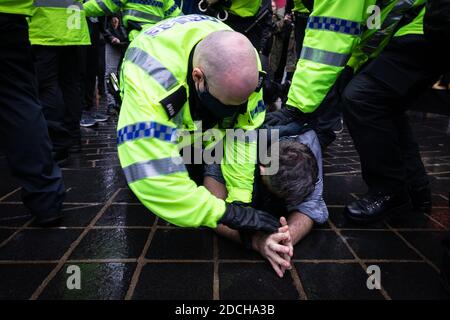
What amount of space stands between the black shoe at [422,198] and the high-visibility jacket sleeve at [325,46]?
0.95 metres

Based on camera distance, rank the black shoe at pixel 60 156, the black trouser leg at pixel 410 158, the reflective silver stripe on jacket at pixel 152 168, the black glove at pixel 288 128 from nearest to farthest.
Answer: the reflective silver stripe on jacket at pixel 152 168
the black glove at pixel 288 128
the black trouser leg at pixel 410 158
the black shoe at pixel 60 156

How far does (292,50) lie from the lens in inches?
220

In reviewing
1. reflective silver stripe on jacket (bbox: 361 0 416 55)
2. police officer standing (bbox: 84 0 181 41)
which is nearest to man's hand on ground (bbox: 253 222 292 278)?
reflective silver stripe on jacket (bbox: 361 0 416 55)

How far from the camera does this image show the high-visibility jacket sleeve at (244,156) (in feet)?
6.14

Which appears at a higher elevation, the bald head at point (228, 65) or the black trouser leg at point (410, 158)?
the bald head at point (228, 65)

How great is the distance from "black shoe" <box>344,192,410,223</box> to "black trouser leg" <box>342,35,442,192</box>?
0.17ft

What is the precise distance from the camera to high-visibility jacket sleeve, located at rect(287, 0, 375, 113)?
6.22 feet

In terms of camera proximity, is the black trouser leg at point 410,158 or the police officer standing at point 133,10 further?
the police officer standing at point 133,10

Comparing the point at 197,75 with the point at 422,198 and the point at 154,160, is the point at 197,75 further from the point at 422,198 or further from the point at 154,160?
the point at 422,198

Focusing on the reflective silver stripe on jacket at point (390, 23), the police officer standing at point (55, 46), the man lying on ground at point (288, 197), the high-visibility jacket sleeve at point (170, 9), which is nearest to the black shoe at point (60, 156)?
the police officer standing at point (55, 46)

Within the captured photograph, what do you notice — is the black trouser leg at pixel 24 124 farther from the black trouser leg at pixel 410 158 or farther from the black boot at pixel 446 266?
the black trouser leg at pixel 410 158

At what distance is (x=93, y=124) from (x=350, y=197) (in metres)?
3.48

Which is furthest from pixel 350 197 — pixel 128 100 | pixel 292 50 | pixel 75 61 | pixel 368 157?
pixel 292 50

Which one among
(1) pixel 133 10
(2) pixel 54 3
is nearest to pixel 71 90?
(2) pixel 54 3
